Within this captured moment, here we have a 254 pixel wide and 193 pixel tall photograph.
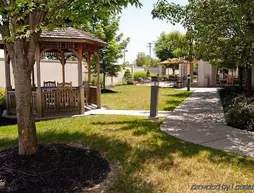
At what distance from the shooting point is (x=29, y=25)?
481 centimetres

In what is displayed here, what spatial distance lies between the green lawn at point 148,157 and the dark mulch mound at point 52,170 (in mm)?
351

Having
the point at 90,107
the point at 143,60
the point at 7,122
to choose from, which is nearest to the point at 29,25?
the point at 7,122

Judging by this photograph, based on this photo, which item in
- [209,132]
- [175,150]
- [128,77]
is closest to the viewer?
[175,150]

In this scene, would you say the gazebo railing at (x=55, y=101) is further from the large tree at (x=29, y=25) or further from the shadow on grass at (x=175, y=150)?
the large tree at (x=29, y=25)

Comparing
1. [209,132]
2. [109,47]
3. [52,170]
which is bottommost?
[52,170]

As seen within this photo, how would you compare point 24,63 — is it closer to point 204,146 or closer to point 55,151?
point 55,151

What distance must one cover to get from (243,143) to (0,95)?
418 inches

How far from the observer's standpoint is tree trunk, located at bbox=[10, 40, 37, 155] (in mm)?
4891

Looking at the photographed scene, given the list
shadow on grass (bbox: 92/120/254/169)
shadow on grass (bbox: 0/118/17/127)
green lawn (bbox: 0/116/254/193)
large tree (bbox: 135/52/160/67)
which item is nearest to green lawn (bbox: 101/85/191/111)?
green lawn (bbox: 0/116/254/193)

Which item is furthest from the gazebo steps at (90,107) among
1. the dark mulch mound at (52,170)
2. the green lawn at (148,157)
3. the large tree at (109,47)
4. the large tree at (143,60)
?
the large tree at (143,60)

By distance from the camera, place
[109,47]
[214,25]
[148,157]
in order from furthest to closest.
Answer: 1. [109,47]
2. [214,25]
3. [148,157]

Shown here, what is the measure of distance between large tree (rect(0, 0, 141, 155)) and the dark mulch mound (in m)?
0.37

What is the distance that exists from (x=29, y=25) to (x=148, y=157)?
138 inches

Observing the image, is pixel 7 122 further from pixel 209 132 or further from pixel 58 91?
pixel 209 132
